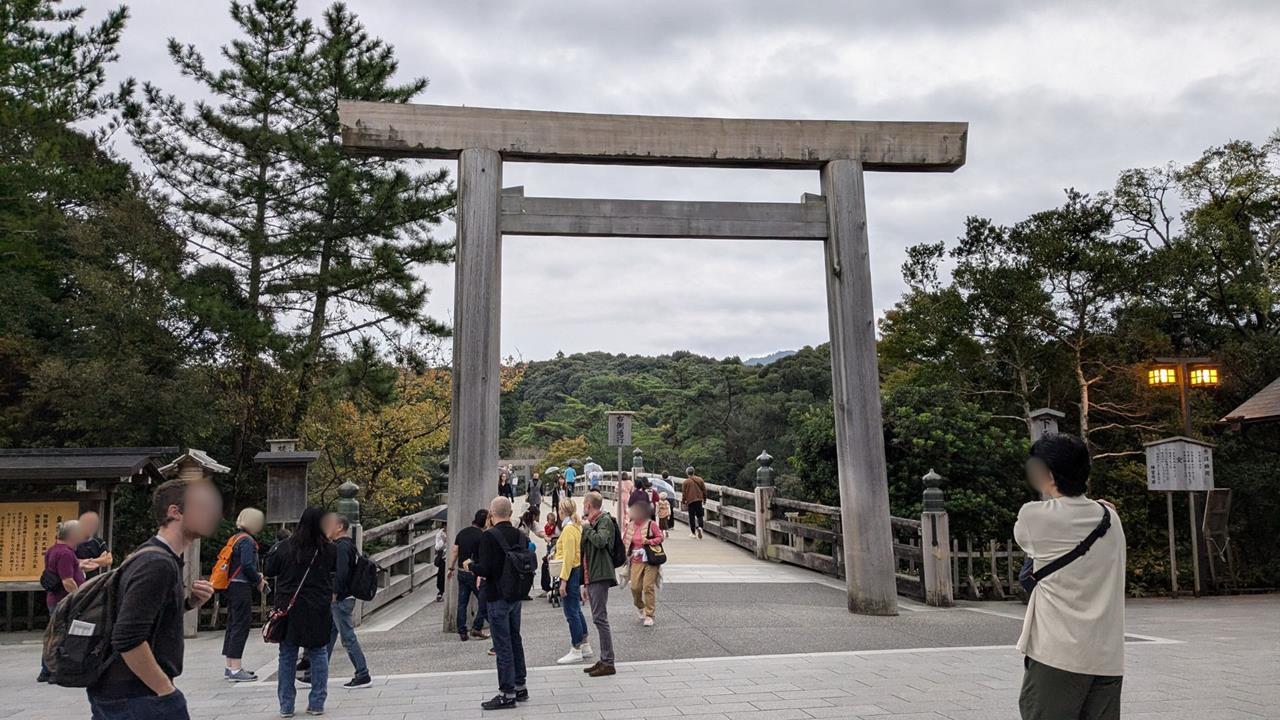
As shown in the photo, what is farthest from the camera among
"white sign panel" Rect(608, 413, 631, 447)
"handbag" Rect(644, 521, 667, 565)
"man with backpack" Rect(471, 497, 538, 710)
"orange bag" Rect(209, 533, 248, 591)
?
"white sign panel" Rect(608, 413, 631, 447)

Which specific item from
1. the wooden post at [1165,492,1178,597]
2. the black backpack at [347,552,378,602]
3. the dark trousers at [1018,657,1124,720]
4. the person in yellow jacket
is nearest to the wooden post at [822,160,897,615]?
the person in yellow jacket

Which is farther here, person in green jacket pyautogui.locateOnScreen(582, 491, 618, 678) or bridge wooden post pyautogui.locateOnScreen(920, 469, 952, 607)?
bridge wooden post pyautogui.locateOnScreen(920, 469, 952, 607)

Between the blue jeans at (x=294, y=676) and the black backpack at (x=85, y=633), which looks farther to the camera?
the blue jeans at (x=294, y=676)

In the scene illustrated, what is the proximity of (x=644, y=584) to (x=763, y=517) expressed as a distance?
264 inches

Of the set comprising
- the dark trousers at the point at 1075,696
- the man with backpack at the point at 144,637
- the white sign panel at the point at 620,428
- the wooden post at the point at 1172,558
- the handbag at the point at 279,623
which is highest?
the white sign panel at the point at 620,428

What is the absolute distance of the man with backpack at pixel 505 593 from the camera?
18.9 feet

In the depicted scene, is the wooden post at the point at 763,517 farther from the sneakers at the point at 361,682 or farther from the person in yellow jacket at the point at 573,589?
the sneakers at the point at 361,682

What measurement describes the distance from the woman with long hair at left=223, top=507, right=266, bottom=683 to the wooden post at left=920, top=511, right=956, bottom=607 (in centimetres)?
807

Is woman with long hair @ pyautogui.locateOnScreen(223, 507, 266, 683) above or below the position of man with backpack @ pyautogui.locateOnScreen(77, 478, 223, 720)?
below

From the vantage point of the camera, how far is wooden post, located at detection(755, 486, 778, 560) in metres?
15.2

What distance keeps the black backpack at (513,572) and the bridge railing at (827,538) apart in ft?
18.1

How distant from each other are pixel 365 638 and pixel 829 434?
839 cm

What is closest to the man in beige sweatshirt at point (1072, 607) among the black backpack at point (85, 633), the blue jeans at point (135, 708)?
the blue jeans at point (135, 708)

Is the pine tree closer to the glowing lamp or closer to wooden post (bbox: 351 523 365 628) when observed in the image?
wooden post (bbox: 351 523 365 628)
